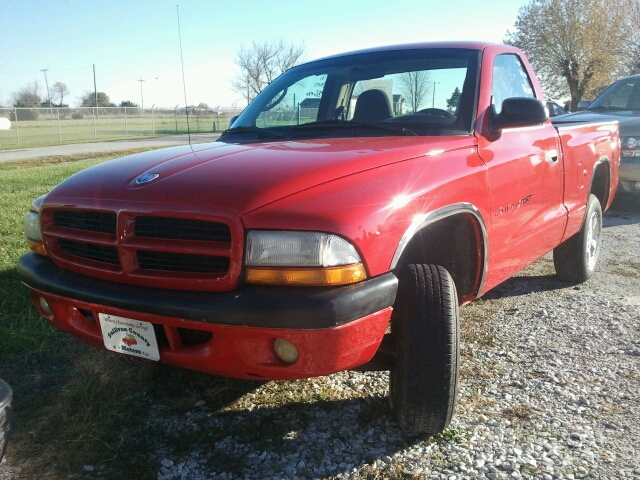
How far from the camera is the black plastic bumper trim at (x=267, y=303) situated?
→ 1969mm

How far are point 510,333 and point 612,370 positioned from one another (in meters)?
0.68

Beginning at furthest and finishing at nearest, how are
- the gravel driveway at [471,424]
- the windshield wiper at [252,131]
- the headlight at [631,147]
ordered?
the headlight at [631,147]
the windshield wiper at [252,131]
the gravel driveway at [471,424]

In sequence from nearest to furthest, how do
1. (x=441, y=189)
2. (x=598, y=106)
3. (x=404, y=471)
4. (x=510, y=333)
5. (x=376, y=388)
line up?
(x=404, y=471), (x=441, y=189), (x=376, y=388), (x=510, y=333), (x=598, y=106)

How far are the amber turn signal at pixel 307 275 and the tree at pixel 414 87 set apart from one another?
1.55 m

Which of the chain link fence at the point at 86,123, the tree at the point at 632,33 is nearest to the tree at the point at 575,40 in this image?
the tree at the point at 632,33

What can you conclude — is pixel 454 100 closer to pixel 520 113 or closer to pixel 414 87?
pixel 414 87

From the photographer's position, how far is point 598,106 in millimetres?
8688

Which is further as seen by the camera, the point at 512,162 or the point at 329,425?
the point at 512,162

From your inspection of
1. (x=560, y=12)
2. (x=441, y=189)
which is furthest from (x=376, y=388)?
(x=560, y=12)

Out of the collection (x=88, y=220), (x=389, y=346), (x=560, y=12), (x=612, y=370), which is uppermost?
(x=560, y=12)

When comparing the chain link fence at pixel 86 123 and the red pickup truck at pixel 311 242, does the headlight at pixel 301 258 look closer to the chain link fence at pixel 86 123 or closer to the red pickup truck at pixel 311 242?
the red pickup truck at pixel 311 242

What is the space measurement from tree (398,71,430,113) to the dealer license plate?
6.33ft

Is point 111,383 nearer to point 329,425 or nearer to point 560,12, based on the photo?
point 329,425

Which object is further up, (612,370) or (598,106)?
(598,106)
